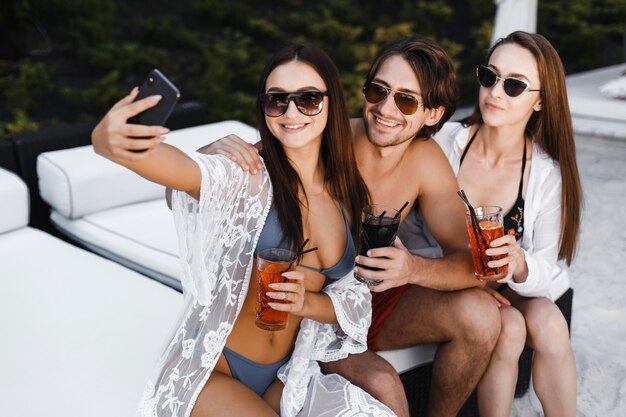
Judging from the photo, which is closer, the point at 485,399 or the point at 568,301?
the point at 485,399

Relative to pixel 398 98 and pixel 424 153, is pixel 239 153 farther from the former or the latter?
pixel 424 153

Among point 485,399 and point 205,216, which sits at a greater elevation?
point 205,216

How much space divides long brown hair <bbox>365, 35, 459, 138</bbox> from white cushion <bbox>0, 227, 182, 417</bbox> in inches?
48.1

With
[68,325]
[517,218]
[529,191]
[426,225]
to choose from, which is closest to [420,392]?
[426,225]

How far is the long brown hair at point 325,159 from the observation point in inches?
92.3

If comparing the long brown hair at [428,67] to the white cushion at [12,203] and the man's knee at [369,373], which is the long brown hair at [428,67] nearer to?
the man's knee at [369,373]

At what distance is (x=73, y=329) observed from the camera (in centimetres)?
281

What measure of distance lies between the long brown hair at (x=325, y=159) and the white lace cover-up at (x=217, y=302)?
7cm

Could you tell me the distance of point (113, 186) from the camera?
13.2ft

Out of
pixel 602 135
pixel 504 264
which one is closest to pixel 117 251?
pixel 504 264

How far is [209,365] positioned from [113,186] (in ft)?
6.56

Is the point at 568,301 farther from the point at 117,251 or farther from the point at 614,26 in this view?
the point at 614,26

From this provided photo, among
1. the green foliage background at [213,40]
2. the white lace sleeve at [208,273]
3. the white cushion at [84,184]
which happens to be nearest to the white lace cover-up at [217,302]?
the white lace sleeve at [208,273]

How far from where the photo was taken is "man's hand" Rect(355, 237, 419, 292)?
2.33m
